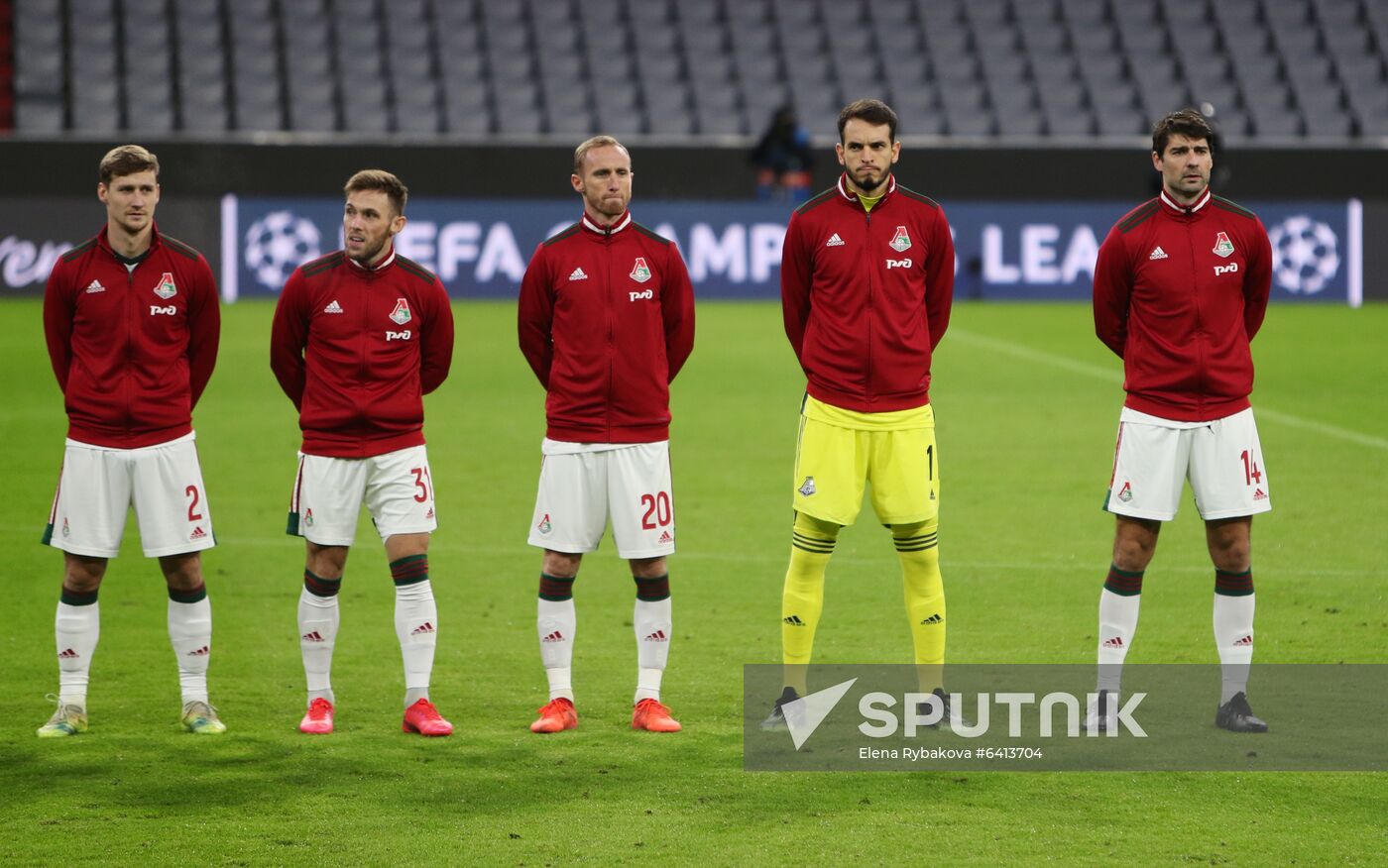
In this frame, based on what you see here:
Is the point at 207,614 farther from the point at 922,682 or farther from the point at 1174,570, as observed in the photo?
the point at 1174,570

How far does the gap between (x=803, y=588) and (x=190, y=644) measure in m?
2.15

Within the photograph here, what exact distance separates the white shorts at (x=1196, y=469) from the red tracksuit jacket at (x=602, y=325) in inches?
64.5

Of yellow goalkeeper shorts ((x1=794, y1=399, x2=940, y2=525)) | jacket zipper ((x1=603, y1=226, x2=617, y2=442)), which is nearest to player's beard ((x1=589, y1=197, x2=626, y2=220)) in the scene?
jacket zipper ((x1=603, y1=226, x2=617, y2=442))

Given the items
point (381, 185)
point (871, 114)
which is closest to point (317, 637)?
point (381, 185)

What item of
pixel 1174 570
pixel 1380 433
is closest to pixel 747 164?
pixel 1380 433

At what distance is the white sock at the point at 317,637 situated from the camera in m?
6.29

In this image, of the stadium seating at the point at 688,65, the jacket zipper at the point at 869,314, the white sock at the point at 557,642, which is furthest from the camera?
the stadium seating at the point at 688,65

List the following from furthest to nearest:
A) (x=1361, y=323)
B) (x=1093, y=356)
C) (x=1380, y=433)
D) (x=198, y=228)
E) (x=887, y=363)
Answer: (x=198, y=228) → (x=1361, y=323) → (x=1093, y=356) → (x=1380, y=433) → (x=887, y=363)

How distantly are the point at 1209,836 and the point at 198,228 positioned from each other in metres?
19.0

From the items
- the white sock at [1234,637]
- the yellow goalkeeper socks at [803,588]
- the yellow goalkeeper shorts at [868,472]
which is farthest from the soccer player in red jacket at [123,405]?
the white sock at [1234,637]

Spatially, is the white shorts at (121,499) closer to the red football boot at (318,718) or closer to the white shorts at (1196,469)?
the red football boot at (318,718)

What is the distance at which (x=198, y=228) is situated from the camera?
22.2 m

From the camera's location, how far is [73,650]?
6.30 meters
